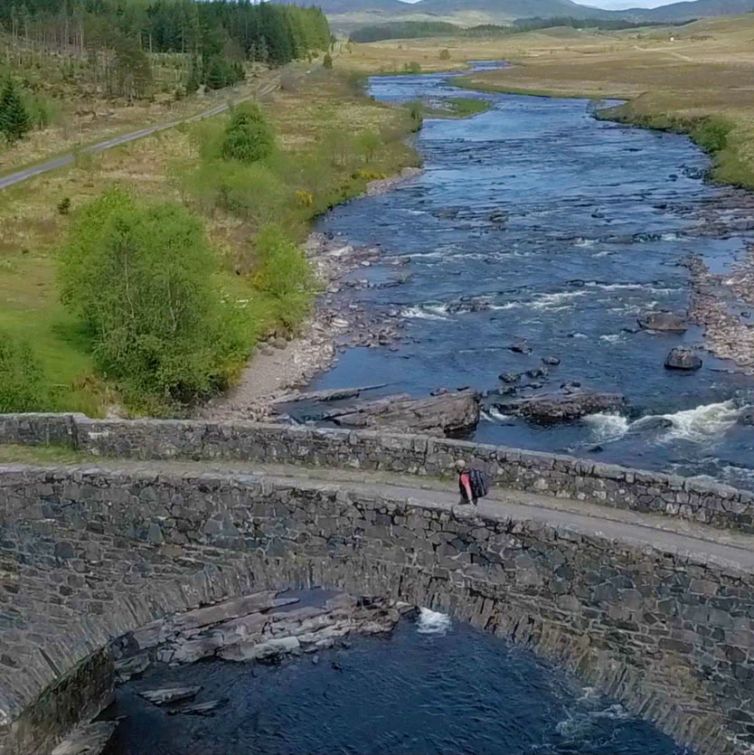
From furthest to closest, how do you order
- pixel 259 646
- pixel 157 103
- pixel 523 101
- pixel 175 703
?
pixel 523 101 < pixel 157 103 < pixel 259 646 < pixel 175 703

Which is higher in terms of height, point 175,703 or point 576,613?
point 576,613

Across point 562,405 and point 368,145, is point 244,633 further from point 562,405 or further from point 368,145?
point 368,145

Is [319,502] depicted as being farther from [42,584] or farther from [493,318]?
[493,318]

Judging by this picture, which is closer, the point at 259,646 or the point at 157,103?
the point at 259,646

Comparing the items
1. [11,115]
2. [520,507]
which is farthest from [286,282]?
[11,115]

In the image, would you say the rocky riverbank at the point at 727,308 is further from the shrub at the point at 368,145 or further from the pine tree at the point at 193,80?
the pine tree at the point at 193,80

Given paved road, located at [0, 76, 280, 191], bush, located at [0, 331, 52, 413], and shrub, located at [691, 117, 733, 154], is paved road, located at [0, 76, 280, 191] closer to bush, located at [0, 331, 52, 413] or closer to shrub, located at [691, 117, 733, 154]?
bush, located at [0, 331, 52, 413]

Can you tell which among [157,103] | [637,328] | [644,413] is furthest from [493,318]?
[157,103]

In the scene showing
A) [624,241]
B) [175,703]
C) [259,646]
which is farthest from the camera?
[624,241]
